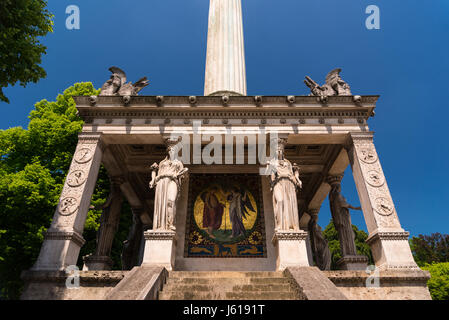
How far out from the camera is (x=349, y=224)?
51.9 feet

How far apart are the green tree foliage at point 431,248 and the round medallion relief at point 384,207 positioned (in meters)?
33.9

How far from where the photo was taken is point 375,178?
1214 centimetres

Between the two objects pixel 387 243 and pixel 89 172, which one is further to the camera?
pixel 89 172

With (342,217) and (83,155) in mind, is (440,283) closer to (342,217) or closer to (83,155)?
(342,217)

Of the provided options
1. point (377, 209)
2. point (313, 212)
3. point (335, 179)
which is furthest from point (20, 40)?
point (313, 212)

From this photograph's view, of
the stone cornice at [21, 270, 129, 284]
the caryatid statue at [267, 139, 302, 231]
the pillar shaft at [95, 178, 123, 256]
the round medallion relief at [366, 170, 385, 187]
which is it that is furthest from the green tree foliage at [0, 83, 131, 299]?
the round medallion relief at [366, 170, 385, 187]

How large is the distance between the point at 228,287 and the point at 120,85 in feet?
34.6

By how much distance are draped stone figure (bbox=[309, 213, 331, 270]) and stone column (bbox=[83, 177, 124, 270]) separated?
11259mm

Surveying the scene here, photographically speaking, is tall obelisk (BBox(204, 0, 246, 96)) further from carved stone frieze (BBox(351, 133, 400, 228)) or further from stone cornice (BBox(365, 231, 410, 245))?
stone cornice (BBox(365, 231, 410, 245))

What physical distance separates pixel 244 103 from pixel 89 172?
696cm

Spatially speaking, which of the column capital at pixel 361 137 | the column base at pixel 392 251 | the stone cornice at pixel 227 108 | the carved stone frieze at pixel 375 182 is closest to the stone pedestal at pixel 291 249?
the column base at pixel 392 251

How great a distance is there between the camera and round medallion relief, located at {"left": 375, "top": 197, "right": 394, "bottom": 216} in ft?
37.2
